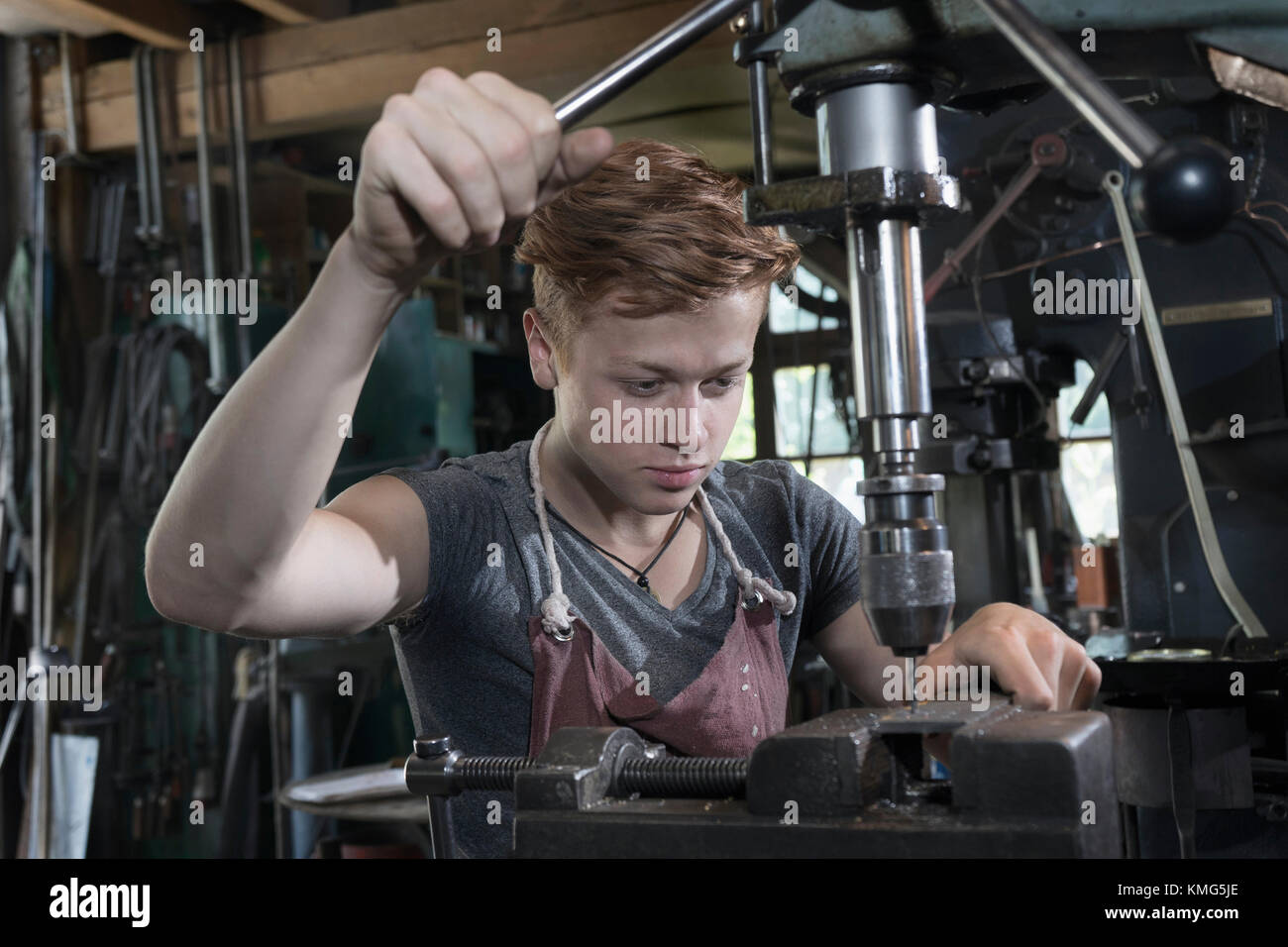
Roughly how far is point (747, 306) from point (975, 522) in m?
0.87

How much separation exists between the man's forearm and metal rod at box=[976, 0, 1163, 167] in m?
0.40

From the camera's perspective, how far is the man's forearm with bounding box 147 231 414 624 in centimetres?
74

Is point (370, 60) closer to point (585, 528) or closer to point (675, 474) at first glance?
point (585, 528)

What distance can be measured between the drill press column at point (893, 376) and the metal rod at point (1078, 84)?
86 millimetres

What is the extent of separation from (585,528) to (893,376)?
0.70 meters

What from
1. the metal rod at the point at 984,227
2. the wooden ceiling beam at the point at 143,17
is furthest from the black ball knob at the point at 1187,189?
the wooden ceiling beam at the point at 143,17

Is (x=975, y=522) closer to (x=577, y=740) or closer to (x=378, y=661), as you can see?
(x=577, y=740)

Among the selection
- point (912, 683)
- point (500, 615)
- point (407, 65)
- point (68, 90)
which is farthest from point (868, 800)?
point (68, 90)

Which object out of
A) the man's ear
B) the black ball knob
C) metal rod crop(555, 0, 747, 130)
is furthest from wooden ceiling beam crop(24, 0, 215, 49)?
the black ball knob

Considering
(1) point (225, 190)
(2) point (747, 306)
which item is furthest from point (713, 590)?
(1) point (225, 190)

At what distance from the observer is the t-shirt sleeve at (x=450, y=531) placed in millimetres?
1206

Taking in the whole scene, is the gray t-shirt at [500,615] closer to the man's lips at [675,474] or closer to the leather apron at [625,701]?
the leather apron at [625,701]

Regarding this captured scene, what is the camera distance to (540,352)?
1.34 m

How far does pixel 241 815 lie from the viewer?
12.5 ft
